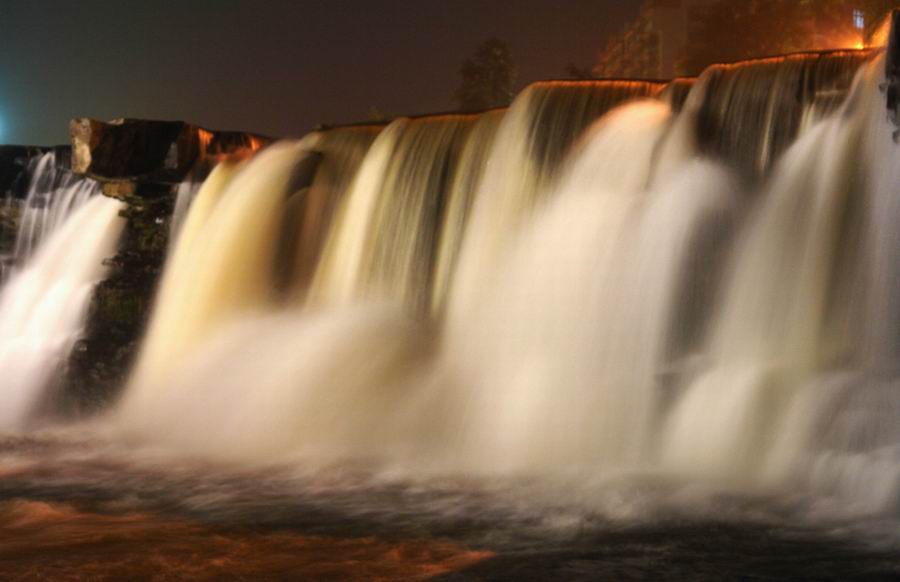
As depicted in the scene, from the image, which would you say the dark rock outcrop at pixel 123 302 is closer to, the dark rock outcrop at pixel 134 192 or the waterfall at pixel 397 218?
the dark rock outcrop at pixel 134 192

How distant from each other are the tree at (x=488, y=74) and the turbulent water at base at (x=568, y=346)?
35488 mm

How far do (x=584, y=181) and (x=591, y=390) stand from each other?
2331mm

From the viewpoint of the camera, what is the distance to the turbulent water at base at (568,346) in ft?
24.6

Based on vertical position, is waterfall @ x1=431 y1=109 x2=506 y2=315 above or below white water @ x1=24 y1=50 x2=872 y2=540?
above

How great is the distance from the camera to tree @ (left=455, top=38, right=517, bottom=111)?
4959 centimetres

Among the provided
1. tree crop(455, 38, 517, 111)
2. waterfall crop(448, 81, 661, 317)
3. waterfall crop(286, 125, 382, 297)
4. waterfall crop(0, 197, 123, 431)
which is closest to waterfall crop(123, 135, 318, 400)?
waterfall crop(286, 125, 382, 297)

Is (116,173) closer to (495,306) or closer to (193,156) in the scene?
(193,156)

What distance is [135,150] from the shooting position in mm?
16781

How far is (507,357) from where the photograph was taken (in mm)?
10828

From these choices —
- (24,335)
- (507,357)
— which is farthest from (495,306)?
(24,335)

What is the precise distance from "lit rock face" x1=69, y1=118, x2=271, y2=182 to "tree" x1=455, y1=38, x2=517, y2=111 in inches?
1315

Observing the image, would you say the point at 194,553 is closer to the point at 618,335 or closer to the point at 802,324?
the point at 618,335

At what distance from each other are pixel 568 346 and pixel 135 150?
8.95m

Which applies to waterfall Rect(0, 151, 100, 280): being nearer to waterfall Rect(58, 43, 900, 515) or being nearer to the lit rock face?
the lit rock face
